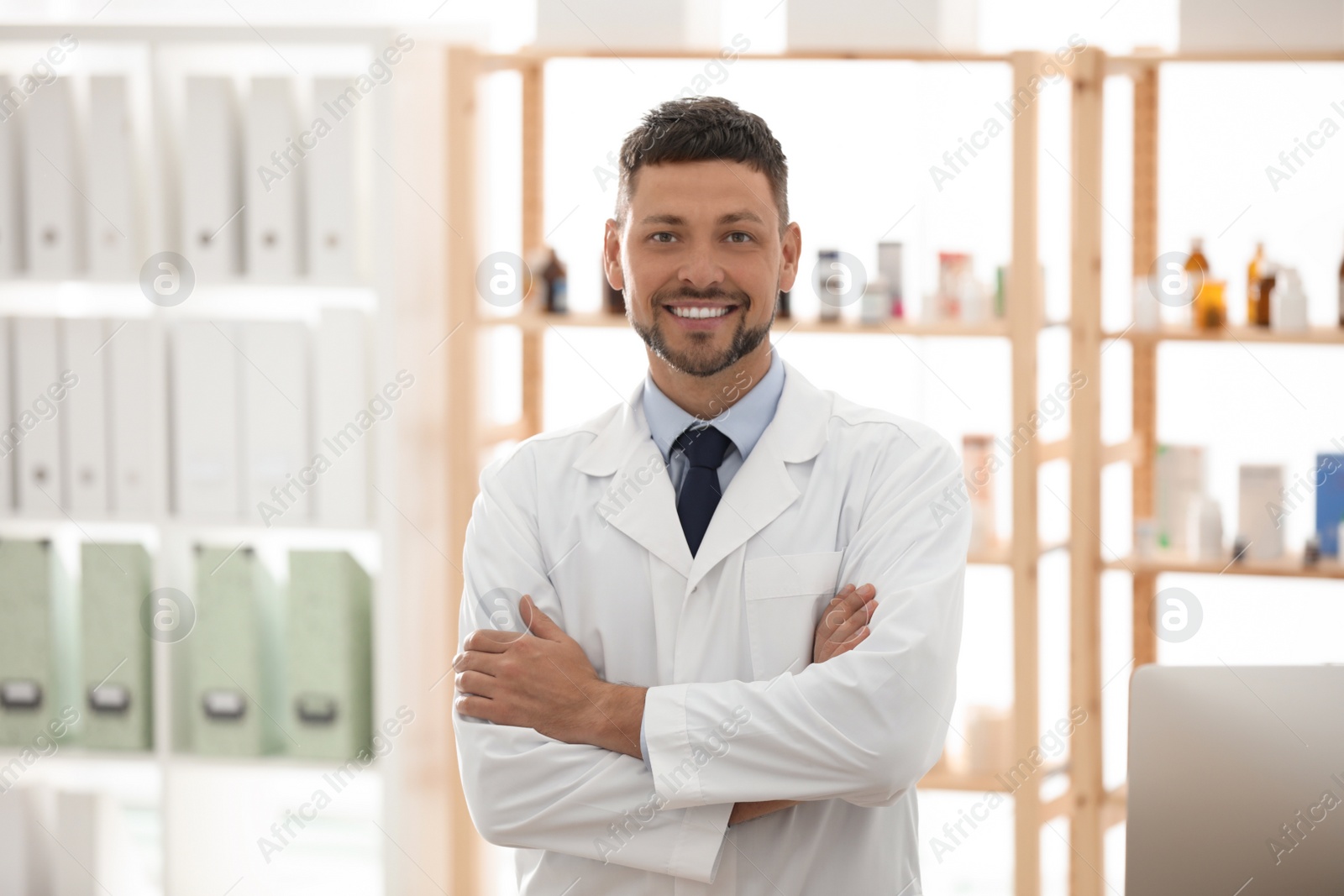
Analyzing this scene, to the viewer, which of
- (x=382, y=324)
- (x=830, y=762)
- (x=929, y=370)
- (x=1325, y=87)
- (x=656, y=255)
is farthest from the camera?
(x=929, y=370)

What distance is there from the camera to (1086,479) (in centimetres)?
252

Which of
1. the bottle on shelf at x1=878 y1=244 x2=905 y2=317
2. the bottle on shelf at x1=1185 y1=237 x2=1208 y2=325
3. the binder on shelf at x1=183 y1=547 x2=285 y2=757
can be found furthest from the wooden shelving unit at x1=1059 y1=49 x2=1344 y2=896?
the binder on shelf at x1=183 y1=547 x2=285 y2=757

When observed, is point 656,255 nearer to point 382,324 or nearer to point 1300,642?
point 382,324

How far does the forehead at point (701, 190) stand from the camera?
1459 mm

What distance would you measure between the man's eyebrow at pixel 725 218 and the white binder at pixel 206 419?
1.40 metres

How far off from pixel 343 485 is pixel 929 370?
1486 millimetres

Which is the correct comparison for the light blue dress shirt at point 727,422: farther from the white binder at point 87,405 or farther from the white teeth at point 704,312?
the white binder at point 87,405

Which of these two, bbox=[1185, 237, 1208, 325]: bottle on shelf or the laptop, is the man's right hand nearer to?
the laptop

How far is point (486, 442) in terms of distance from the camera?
2723mm

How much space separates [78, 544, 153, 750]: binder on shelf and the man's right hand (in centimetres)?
180

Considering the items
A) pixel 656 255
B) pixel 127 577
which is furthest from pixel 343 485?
pixel 656 255

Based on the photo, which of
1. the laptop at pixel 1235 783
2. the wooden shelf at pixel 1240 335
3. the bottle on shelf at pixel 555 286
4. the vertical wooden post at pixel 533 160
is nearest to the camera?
the laptop at pixel 1235 783

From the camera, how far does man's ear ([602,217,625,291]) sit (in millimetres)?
1594

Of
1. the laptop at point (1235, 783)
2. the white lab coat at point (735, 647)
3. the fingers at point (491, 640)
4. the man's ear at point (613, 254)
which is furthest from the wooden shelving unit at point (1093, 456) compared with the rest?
the fingers at point (491, 640)
